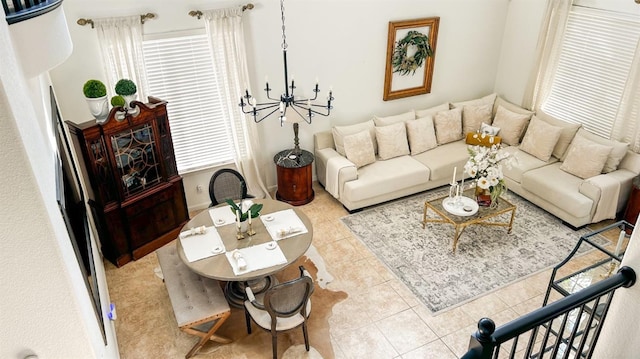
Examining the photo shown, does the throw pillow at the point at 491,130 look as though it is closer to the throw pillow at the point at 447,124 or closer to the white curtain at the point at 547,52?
the throw pillow at the point at 447,124

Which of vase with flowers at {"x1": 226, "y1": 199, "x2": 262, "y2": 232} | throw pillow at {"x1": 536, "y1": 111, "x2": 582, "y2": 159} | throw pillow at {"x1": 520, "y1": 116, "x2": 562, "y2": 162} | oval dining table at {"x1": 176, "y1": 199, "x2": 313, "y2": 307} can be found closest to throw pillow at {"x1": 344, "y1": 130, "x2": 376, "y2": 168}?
oval dining table at {"x1": 176, "y1": 199, "x2": 313, "y2": 307}

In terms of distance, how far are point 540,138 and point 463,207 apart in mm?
1862

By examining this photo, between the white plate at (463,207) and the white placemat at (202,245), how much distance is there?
2.62 meters

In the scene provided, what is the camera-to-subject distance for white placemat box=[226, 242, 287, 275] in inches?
164

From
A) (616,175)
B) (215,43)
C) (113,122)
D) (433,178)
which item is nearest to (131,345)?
(113,122)

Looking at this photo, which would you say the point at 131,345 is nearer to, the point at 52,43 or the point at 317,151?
the point at 52,43

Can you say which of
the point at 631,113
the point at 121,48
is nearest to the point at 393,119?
the point at 631,113

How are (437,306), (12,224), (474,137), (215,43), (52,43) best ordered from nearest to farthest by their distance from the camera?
(12,224)
(52,43)
(437,306)
(215,43)
(474,137)

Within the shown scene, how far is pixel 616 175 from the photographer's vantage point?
5625mm

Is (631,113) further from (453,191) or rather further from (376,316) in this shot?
(376,316)

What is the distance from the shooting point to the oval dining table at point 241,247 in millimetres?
4109

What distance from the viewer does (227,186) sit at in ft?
17.4

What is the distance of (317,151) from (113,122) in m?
2.73

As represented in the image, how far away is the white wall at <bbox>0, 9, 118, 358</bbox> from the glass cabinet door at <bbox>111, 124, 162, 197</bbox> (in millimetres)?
3010
